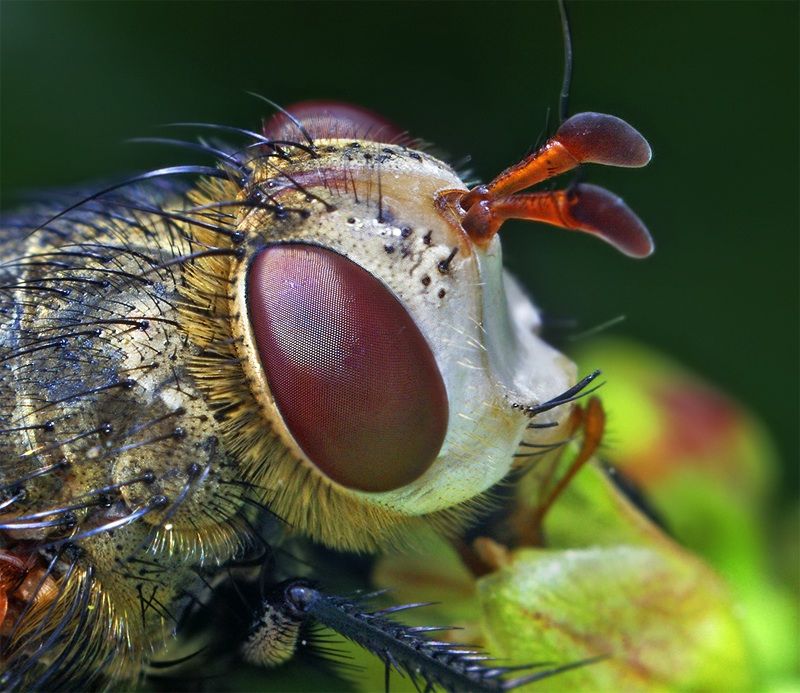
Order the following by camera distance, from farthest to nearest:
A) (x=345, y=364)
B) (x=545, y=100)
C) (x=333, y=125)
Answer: (x=545, y=100) → (x=333, y=125) → (x=345, y=364)

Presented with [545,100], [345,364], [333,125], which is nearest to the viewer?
[345,364]

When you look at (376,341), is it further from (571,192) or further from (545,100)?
(545,100)

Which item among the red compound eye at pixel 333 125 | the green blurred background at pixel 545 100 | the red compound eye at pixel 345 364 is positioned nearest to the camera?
the red compound eye at pixel 345 364

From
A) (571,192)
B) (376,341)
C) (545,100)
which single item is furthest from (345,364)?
(545,100)

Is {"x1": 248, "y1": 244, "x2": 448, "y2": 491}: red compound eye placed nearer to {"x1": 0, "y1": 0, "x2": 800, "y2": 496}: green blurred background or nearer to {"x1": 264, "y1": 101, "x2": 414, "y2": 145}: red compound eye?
{"x1": 264, "y1": 101, "x2": 414, "y2": 145}: red compound eye

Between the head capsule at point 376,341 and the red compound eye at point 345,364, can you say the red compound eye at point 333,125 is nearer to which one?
the head capsule at point 376,341

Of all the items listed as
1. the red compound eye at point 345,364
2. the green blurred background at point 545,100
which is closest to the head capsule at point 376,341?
the red compound eye at point 345,364

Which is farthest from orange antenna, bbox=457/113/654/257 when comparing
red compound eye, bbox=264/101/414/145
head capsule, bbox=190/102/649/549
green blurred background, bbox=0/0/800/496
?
green blurred background, bbox=0/0/800/496

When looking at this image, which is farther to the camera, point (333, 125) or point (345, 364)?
point (333, 125)
